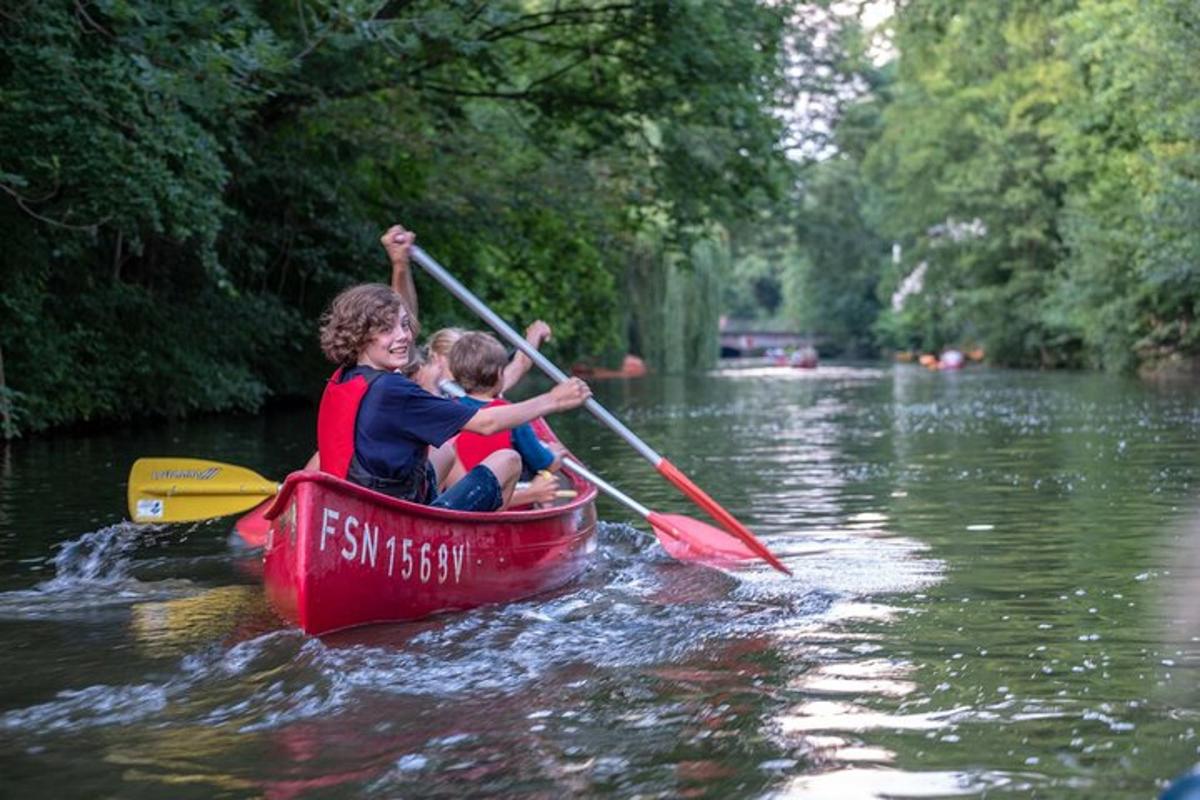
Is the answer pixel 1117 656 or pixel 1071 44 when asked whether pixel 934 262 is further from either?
pixel 1117 656

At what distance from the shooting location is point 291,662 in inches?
222

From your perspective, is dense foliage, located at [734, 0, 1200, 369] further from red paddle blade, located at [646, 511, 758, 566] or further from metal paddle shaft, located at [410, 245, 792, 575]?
metal paddle shaft, located at [410, 245, 792, 575]

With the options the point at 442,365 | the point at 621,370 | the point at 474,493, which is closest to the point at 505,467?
the point at 474,493

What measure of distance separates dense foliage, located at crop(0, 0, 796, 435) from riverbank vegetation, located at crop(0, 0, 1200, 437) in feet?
0.14

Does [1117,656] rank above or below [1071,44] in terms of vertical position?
below

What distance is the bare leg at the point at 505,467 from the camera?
754 centimetres

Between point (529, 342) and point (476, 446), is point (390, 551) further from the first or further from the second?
point (529, 342)

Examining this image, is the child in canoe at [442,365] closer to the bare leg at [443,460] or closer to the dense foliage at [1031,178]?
the bare leg at [443,460]

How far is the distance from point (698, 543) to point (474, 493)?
187 cm

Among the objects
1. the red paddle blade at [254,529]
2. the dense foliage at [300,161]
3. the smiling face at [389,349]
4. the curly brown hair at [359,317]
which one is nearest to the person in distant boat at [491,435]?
the smiling face at [389,349]

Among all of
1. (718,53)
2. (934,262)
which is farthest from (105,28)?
(934,262)

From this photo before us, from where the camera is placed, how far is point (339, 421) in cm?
642

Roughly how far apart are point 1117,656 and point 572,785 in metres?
2.43

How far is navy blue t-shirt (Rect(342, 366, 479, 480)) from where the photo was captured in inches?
244
